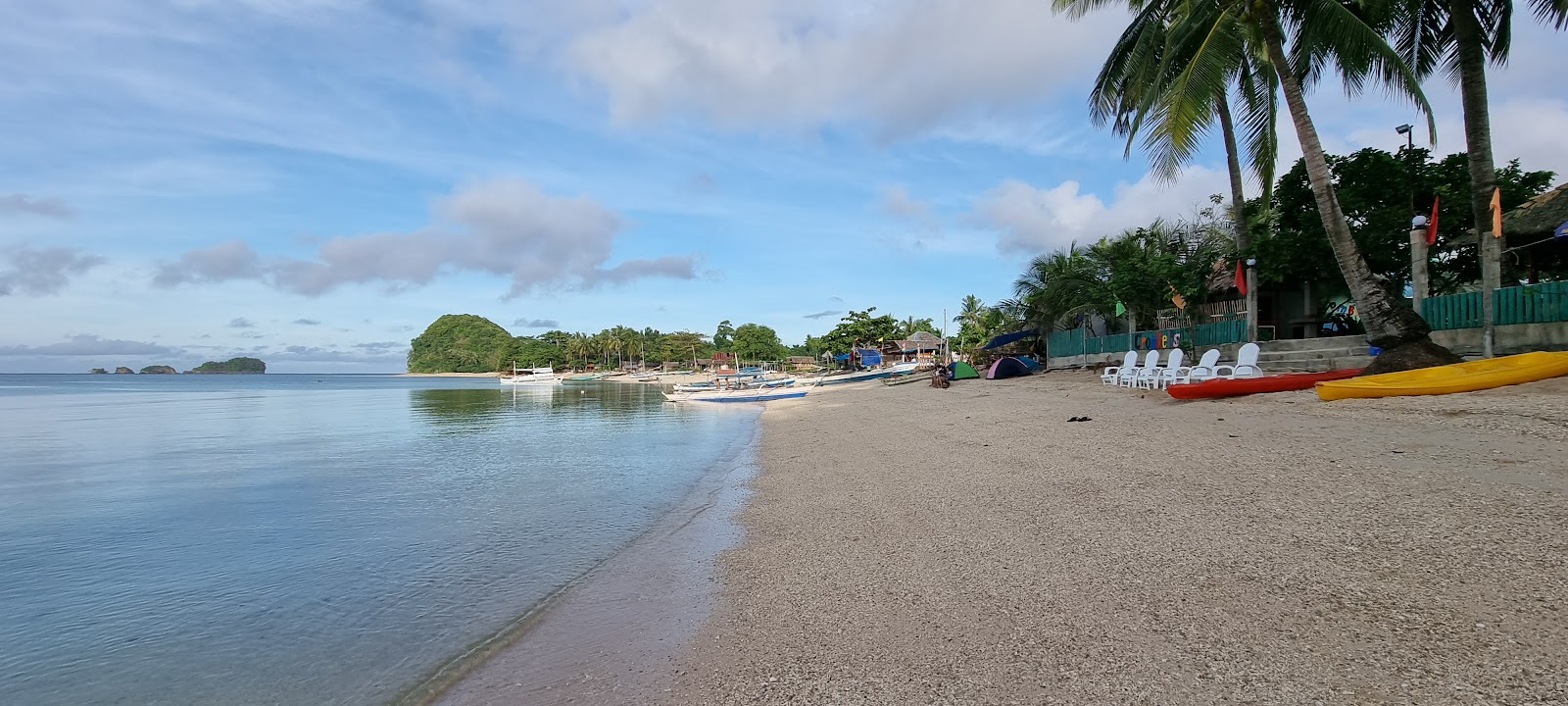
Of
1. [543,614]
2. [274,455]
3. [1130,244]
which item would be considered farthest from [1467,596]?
[1130,244]

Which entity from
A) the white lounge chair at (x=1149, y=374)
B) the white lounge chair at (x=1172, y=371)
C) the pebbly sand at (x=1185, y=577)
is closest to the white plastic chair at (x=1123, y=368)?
the white lounge chair at (x=1149, y=374)

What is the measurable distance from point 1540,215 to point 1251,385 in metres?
10.6

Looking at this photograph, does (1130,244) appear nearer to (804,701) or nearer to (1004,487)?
(1004,487)

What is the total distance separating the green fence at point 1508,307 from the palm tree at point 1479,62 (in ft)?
0.75

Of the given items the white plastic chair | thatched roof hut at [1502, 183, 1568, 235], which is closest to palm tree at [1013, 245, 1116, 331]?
the white plastic chair

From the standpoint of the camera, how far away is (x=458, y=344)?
6860 inches

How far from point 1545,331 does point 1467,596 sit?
38.3ft

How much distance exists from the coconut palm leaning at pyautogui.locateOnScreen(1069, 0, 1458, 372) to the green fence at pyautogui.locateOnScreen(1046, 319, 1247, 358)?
22.6 ft

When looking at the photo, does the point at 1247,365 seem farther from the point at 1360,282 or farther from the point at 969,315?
the point at 969,315

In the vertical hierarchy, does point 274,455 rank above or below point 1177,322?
below

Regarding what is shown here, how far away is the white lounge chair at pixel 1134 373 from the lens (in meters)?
16.9

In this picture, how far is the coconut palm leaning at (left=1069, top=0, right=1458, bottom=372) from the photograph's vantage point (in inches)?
461

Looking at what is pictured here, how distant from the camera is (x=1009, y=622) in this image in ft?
12.6

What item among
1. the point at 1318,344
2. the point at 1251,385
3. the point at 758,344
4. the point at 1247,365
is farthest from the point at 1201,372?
the point at 758,344
